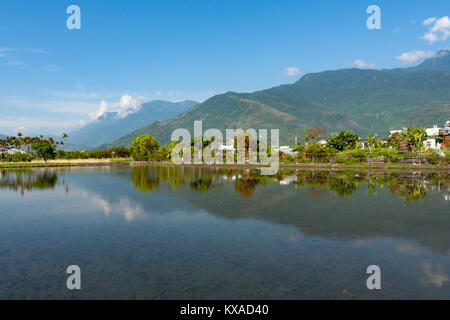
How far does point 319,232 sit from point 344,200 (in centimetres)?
914

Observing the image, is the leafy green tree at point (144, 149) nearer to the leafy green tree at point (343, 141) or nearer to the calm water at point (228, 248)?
the leafy green tree at point (343, 141)

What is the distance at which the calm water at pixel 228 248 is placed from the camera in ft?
28.5

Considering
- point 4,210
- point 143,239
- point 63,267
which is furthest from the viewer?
point 4,210

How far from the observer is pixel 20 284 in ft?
29.8

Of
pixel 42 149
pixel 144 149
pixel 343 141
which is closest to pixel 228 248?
pixel 343 141

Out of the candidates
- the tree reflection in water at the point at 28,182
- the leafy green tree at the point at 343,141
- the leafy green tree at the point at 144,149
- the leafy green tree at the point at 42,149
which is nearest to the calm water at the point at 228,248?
the tree reflection in water at the point at 28,182

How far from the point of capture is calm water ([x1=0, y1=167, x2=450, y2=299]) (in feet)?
28.5

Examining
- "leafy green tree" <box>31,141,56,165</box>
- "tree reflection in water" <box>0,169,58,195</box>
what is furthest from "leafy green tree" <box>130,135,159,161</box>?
"tree reflection in water" <box>0,169,58,195</box>

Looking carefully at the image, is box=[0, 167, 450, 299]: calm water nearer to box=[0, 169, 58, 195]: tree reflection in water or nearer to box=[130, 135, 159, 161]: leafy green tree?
box=[0, 169, 58, 195]: tree reflection in water

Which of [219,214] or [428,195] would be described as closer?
[219,214]

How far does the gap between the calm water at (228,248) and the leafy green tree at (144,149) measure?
68804mm

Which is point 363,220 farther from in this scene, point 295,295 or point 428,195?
point 428,195

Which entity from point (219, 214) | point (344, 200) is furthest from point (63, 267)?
point (344, 200)

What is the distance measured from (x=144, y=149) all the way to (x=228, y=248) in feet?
277
